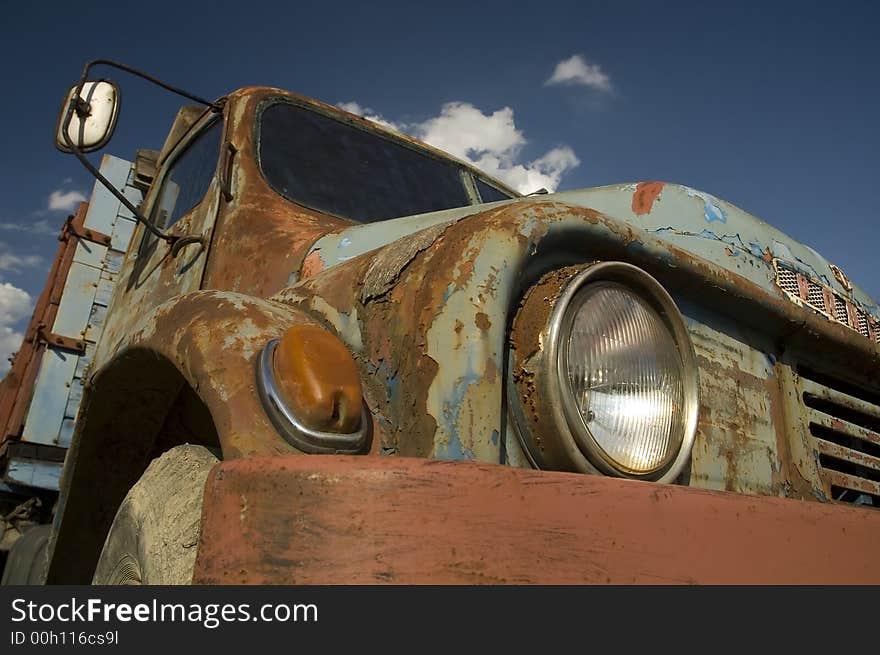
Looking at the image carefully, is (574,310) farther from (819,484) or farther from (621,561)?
(819,484)

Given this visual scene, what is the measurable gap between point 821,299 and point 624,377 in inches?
37.0

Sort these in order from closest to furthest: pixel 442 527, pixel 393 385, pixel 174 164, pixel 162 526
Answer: pixel 442 527 < pixel 393 385 < pixel 162 526 < pixel 174 164

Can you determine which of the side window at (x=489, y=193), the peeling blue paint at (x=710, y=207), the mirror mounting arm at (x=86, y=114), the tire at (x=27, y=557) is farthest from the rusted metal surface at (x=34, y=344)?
the peeling blue paint at (x=710, y=207)

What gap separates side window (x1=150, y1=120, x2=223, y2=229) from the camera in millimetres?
2666

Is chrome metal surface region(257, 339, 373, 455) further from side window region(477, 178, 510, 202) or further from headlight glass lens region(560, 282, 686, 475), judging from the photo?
side window region(477, 178, 510, 202)

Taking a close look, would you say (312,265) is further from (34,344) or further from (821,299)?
(34,344)

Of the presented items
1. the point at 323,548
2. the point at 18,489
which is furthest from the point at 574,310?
the point at 18,489

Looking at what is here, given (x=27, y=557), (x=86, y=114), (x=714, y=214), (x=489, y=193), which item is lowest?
(x=27, y=557)

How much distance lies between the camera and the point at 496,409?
0.99 metres

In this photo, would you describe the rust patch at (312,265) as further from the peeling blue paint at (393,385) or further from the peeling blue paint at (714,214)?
the peeling blue paint at (714,214)

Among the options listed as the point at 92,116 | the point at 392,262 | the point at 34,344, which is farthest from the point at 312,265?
the point at 34,344

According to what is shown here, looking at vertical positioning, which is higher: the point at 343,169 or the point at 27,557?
the point at 343,169
